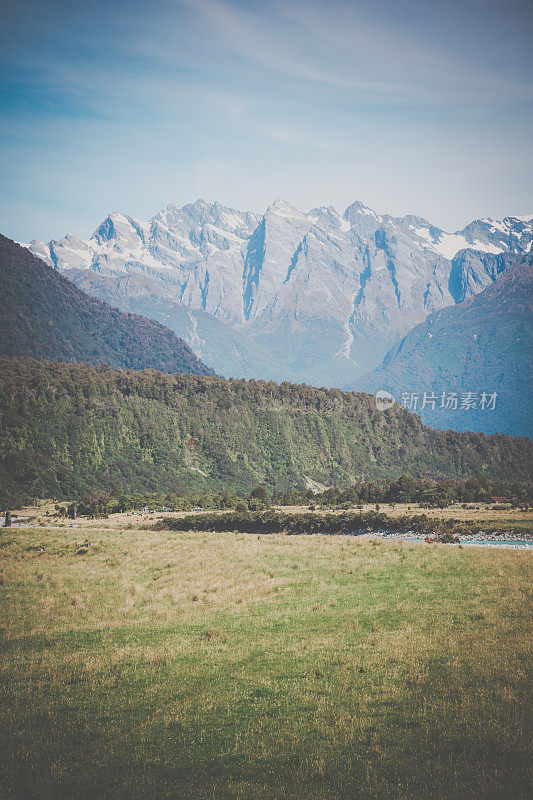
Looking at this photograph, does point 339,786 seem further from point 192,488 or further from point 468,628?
point 192,488

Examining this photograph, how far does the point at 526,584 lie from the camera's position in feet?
87.5

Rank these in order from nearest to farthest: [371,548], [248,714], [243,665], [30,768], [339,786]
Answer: [339,786] < [30,768] < [248,714] < [243,665] < [371,548]

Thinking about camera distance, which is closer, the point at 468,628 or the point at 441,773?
the point at 441,773

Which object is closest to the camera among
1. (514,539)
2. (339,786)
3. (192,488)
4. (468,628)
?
(339,786)

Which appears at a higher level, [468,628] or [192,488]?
[468,628]

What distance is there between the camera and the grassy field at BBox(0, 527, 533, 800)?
10.9 metres

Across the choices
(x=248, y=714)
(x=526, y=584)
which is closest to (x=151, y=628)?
(x=248, y=714)

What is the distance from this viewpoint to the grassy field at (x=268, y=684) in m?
10.9

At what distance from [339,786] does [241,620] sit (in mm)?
13061

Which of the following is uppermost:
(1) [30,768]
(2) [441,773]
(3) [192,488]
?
(2) [441,773]

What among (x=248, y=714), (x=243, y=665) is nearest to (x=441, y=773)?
(x=248, y=714)

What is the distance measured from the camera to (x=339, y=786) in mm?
10547

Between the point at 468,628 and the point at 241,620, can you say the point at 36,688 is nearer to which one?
the point at 241,620

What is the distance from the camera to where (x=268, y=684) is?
16.1 metres
